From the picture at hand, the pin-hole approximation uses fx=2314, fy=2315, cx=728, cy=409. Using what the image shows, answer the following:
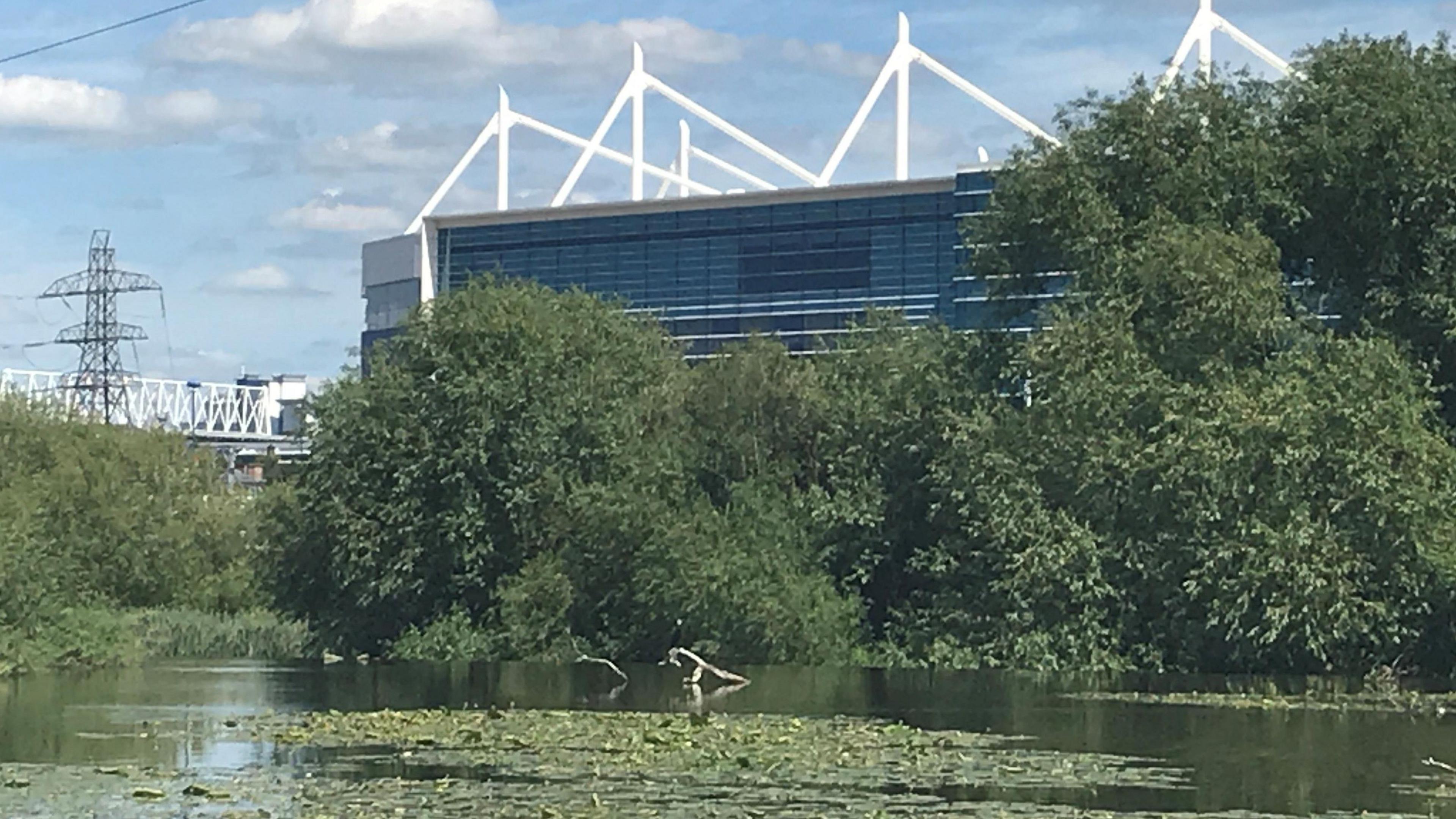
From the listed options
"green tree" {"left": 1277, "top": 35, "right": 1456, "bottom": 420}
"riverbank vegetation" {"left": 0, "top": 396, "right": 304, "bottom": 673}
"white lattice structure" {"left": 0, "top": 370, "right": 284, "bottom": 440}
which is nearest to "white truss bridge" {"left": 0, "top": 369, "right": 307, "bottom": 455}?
"white lattice structure" {"left": 0, "top": 370, "right": 284, "bottom": 440}

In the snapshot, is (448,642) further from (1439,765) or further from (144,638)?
(1439,765)

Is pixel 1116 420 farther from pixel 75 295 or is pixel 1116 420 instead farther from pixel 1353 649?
pixel 75 295

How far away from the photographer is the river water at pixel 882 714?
28484 millimetres

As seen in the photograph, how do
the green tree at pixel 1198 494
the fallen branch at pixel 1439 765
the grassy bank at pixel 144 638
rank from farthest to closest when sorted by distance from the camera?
the grassy bank at pixel 144 638 → the green tree at pixel 1198 494 → the fallen branch at pixel 1439 765

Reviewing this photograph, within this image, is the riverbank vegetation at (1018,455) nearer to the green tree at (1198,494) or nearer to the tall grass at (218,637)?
the green tree at (1198,494)

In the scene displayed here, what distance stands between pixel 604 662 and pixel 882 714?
43.9ft

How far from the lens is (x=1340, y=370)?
2078 inches

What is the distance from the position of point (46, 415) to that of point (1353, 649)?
50850 millimetres

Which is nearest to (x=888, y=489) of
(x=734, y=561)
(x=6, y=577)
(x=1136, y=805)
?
(x=734, y=561)

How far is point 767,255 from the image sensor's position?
439 ft

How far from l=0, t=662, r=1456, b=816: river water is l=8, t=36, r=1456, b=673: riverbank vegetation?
2533 millimetres

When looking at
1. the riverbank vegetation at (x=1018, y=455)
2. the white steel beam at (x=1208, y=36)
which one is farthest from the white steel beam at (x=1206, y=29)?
the riverbank vegetation at (x=1018, y=455)

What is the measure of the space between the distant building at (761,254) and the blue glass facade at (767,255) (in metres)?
0.07

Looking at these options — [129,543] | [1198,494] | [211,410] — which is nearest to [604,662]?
[1198,494]
